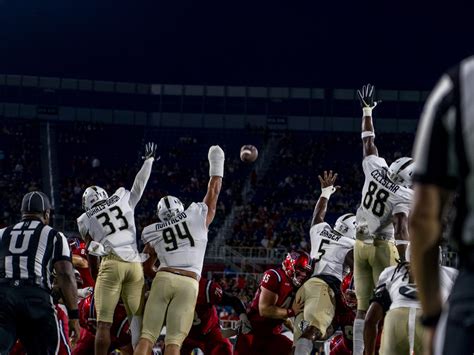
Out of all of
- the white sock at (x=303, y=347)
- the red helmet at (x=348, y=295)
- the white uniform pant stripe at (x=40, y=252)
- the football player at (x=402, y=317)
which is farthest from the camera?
the red helmet at (x=348, y=295)

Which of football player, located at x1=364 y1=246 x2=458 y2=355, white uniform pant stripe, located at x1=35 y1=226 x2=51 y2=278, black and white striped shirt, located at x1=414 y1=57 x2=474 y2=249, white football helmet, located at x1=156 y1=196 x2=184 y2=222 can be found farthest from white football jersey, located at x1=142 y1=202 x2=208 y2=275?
black and white striped shirt, located at x1=414 y1=57 x2=474 y2=249

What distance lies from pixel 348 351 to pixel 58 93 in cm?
3477

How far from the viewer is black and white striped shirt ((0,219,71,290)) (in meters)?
6.54

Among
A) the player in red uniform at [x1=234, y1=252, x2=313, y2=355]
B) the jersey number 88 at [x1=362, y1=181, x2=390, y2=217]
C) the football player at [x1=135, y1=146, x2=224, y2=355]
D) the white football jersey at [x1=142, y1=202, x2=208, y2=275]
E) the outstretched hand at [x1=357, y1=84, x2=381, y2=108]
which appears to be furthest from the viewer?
the outstretched hand at [x1=357, y1=84, x2=381, y2=108]

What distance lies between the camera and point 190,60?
42844 mm

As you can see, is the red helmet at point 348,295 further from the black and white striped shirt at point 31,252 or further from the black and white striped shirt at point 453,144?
the black and white striped shirt at point 453,144

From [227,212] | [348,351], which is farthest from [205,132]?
[348,351]

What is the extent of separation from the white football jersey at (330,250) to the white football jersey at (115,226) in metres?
2.14

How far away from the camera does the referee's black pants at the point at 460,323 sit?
228 centimetres

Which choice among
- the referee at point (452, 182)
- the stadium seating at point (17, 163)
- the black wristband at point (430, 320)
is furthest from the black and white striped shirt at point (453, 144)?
the stadium seating at point (17, 163)

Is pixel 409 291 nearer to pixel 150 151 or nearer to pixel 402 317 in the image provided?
pixel 402 317

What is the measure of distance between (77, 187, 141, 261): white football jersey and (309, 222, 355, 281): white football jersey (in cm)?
214

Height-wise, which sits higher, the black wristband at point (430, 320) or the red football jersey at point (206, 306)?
the black wristband at point (430, 320)

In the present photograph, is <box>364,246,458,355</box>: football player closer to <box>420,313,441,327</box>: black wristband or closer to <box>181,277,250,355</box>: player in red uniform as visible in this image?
<box>420,313,441,327</box>: black wristband
